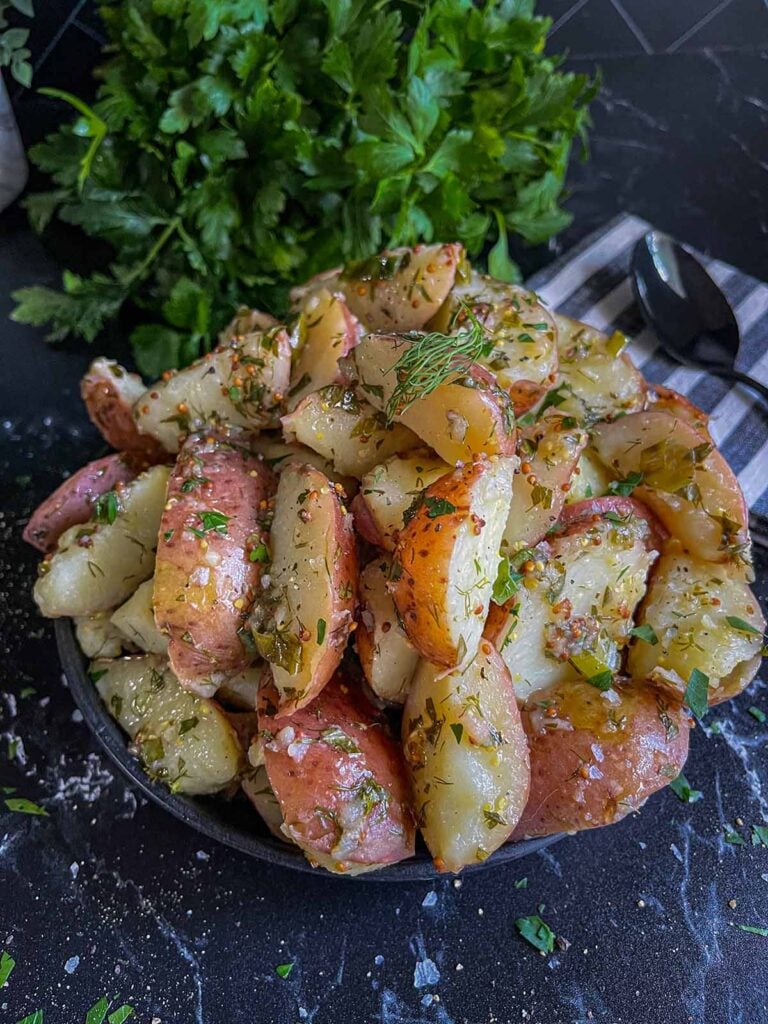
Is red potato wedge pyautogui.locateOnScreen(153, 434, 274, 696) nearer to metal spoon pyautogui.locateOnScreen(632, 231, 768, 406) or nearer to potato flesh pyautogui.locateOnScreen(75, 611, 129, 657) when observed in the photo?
potato flesh pyautogui.locateOnScreen(75, 611, 129, 657)

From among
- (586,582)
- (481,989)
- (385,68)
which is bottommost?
(481,989)

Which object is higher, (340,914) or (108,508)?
(108,508)

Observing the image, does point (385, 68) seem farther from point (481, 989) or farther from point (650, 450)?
point (481, 989)

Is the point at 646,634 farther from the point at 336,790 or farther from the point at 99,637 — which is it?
the point at 99,637

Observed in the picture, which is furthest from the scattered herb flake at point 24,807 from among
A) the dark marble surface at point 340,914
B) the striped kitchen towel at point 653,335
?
the striped kitchen towel at point 653,335

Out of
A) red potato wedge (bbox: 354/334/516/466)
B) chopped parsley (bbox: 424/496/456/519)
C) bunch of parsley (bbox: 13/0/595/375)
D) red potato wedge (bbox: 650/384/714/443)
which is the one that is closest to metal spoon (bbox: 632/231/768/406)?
bunch of parsley (bbox: 13/0/595/375)

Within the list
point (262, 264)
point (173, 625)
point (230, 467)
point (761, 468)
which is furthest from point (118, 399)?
point (761, 468)

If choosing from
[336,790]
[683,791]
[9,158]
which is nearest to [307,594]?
[336,790]
